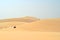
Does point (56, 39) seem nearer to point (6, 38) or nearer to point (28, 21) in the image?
point (6, 38)

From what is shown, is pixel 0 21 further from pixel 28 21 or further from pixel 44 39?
pixel 44 39

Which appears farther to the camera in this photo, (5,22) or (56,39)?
(5,22)

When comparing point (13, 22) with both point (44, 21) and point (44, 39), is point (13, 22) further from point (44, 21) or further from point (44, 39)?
point (44, 39)

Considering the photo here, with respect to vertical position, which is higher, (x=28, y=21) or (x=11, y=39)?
(x=28, y=21)

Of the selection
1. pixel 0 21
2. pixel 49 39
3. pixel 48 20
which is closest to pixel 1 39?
pixel 49 39

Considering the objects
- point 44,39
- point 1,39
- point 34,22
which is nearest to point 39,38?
point 44,39

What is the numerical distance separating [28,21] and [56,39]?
3170mm

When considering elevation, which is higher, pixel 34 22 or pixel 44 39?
pixel 34 22

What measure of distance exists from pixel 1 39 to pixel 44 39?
695mm

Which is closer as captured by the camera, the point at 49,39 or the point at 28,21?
the point at 49,39

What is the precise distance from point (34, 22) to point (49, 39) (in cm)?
293

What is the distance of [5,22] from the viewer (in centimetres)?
494

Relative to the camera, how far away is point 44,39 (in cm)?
203

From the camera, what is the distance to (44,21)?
197 inches
